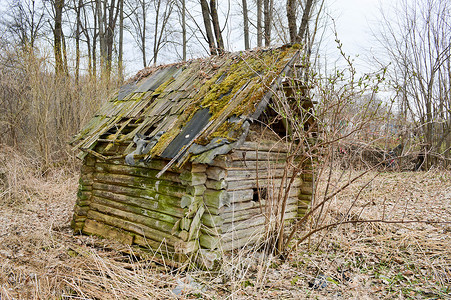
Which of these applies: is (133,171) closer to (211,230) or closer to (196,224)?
(196,224)

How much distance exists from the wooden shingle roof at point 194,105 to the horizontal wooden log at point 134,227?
1195 millimetres

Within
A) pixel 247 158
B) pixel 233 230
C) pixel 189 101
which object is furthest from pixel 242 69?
pixel 233 230

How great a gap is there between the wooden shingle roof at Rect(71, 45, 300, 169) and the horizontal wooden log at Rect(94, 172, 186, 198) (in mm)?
481

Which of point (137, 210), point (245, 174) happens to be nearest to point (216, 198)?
point (245, 174)

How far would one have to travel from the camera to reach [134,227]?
18.2 ft

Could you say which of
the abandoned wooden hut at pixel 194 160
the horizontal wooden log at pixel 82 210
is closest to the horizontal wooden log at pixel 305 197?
the abandoned wooden hut at pixel 194 160

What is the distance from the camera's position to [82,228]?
21.6 ft

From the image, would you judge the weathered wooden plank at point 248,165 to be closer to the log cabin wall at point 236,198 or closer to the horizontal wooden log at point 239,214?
the log cabin wall at point 236,198

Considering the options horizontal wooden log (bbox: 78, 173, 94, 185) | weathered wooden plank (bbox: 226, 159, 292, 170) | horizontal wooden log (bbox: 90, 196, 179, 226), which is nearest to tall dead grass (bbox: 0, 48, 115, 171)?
horizontal wooden log (bbox: 78, 173, 94, 185)

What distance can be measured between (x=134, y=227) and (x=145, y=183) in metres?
0.79

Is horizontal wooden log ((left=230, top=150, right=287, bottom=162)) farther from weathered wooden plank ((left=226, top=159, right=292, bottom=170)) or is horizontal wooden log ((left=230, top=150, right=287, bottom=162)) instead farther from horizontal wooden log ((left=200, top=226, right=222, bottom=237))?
horizontal wooden log ((left=200, top=226, right=222, bottom=237))

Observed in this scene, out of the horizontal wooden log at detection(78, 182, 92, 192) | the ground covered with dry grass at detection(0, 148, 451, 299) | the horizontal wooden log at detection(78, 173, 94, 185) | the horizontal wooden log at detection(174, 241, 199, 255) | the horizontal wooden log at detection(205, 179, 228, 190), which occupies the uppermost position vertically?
the horizontal wooden log at detection(205, 179, 228, 190)

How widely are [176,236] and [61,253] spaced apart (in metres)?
2.10

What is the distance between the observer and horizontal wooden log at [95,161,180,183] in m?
5.04
